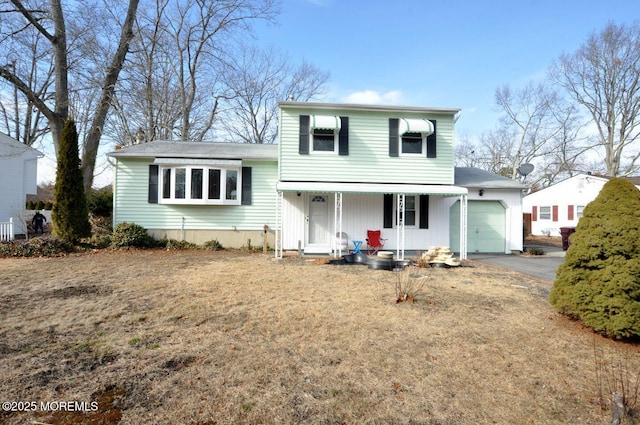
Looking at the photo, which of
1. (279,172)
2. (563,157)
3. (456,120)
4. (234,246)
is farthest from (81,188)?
(563,157)

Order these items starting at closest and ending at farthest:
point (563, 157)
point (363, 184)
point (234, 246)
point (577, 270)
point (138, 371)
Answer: point (138, 371), point (577, 270), point (363, 184), point (234, 246), point (563, 157)

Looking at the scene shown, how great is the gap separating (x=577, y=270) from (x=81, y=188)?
48.7 feet

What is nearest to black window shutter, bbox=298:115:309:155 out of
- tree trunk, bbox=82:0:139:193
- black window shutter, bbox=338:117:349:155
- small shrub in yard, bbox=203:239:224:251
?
black window shutter, bbox=338:117:349:155

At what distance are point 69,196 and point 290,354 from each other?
12121 mm

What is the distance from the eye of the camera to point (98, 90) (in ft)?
55.8

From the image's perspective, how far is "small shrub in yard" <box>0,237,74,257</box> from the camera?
10.1 m

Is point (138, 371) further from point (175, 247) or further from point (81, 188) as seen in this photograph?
point (81, 188)

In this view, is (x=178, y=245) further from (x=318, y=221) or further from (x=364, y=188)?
(x=364, y=188)

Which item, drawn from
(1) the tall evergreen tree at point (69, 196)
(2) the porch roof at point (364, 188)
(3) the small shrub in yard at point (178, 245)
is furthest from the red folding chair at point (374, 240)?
(1) the tall evergreen tree at point (69, 196)

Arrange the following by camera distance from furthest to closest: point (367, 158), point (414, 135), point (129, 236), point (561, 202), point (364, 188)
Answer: point (561, 202) < point (414, 135) < point (367, 158) < point (129, 236) < point (364, 188)

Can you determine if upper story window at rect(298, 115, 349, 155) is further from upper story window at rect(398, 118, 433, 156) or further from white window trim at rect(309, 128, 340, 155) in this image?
upper story window at rect(398, 118, 433, 156)

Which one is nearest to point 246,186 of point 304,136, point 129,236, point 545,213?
point 304,136

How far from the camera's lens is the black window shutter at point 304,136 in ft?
38.4

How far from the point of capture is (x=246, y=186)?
12609 mm
